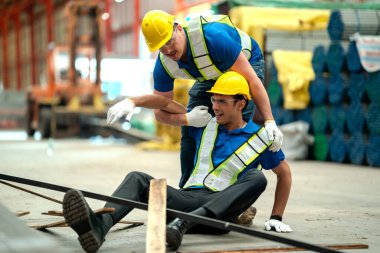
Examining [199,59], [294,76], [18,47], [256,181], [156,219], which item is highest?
[18,47]

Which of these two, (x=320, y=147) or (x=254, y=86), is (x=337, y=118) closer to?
(x=320, y=147)

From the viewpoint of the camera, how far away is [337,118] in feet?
36.3

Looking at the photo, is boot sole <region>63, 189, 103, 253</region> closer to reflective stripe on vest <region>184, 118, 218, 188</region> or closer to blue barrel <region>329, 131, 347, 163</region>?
reflective stripe on vest <region>184, 118, 218, 188</region>

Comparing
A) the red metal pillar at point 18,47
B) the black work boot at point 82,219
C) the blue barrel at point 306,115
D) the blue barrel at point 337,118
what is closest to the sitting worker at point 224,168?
the black work boot at point 82,219

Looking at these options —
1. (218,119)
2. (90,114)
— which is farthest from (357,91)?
(90,114)

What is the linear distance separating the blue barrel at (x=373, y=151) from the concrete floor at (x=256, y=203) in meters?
0.22

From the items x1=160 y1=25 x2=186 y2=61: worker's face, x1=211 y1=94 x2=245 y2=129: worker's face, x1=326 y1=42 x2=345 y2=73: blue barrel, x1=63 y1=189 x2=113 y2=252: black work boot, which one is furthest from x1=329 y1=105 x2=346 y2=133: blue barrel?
x1=63 y1=189 x2=113 y2=252: black work boot

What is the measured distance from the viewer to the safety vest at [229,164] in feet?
13.6

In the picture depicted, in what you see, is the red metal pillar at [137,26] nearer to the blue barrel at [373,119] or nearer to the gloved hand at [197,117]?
the blue barrel at [373,119]

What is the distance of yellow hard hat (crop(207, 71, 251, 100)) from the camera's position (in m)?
4.15

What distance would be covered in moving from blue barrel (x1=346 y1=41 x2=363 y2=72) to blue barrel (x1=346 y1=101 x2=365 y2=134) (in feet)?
1.78

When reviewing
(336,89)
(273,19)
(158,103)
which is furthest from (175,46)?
(273,19)

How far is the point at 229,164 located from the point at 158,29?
926 millimetres

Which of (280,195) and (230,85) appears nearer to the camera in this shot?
(230,85)
